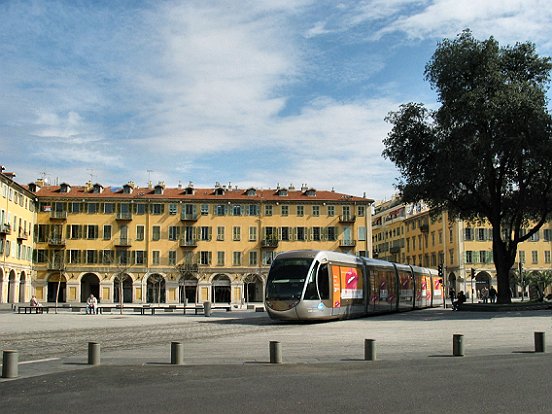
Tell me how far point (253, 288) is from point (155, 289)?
37.6 ft

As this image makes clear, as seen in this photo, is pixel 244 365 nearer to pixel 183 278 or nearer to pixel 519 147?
pixel 519 147

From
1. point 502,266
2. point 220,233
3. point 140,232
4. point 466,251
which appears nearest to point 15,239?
point 140,232

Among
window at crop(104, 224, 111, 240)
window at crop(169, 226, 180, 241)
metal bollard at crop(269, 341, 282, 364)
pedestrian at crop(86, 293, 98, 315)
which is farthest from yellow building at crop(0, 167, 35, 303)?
metal bollard at crop(269, 341, 282, 364)

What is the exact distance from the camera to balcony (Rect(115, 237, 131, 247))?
3022 inches

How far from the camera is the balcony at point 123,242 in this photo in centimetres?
7675

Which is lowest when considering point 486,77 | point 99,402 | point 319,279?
point 99,402

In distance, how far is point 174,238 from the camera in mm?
78062

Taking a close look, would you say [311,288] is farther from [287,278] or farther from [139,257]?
[139,257]

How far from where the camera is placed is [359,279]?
3438 centimetres

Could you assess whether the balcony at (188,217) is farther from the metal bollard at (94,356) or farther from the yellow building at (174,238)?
the metal bollard at (94,356)

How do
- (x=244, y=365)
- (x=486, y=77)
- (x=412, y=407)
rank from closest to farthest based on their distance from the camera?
(x=412, y=407) < (x=244, y=365) < (x=486, y=77)

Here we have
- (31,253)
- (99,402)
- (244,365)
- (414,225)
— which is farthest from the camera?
(414,225)

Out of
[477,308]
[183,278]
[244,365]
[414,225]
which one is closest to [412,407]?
[244,365]

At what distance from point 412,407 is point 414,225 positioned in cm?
9533
